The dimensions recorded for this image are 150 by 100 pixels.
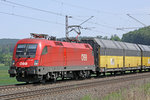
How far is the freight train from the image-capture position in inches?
723

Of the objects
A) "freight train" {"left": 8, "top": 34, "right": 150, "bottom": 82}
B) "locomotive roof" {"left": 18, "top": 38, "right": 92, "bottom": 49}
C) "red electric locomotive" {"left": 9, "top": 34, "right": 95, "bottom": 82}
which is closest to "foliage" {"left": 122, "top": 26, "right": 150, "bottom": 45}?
"freight train" {"left": 8, "top": 34, "right": 150, "bottom": 82}

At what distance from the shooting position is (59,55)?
20.5 m

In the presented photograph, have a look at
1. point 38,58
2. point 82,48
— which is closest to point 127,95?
point 38,58

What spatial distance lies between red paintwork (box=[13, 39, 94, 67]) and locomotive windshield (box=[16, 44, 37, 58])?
0.32 metres

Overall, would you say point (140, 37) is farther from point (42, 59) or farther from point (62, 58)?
point (42, 59)

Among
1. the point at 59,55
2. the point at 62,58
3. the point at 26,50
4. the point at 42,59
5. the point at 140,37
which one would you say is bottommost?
the point at 42,59

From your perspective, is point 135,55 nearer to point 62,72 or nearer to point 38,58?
point 62,72

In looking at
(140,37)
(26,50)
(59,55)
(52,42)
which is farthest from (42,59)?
(140,37)

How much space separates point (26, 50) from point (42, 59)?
1396 millimetres

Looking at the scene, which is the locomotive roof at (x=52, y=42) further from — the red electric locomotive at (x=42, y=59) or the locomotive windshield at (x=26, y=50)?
the locomotive windshield at (x=26, y=50)

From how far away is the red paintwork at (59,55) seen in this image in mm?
18453

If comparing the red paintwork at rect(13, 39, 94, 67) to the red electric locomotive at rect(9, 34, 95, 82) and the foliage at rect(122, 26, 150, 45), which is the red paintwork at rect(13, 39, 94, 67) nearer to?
the red electric locomotive at rect(9, 34, 95, 82)

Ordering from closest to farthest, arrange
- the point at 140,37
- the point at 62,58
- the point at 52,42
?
the point at 52,42, the point at 62,58, the point at 140,37

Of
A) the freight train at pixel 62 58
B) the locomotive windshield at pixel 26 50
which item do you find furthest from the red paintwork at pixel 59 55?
the locomotive windshield at pixel 26 50
